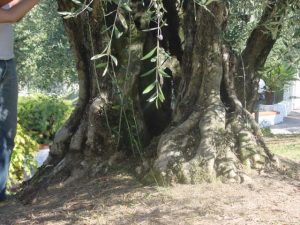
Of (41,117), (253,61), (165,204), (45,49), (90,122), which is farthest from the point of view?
(45,49)

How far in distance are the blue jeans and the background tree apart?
0.91 feet

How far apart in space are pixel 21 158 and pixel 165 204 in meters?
3.14

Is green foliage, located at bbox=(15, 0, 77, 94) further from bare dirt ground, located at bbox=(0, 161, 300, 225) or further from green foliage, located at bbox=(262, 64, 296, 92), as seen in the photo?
bare dirt ground, located at bbox=(0, 161, 300, 225)

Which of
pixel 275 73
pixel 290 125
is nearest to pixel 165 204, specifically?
pixel 275 73

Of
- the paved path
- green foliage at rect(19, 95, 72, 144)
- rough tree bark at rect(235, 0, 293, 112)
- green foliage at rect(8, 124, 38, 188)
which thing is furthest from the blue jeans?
the paved path

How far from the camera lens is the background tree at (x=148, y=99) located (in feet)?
12.3

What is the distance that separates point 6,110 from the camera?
3.85 meters

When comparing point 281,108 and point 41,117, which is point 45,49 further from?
point 281,108

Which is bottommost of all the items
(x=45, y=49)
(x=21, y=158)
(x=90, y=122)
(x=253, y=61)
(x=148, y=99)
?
(x=21, y=158)

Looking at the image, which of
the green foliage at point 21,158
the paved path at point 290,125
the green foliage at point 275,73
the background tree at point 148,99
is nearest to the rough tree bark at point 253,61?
the background tree at point 148,99

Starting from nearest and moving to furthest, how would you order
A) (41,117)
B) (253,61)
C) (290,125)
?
(253,61), (41,117), (290,125)

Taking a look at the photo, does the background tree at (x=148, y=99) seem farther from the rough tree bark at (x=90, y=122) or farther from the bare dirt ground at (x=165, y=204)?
the bare dirt ground at (x=165, y=204)

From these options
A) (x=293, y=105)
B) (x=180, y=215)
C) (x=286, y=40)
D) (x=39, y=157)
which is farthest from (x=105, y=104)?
(x=293, y=105)

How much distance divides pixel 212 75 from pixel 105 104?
80 centimetres
